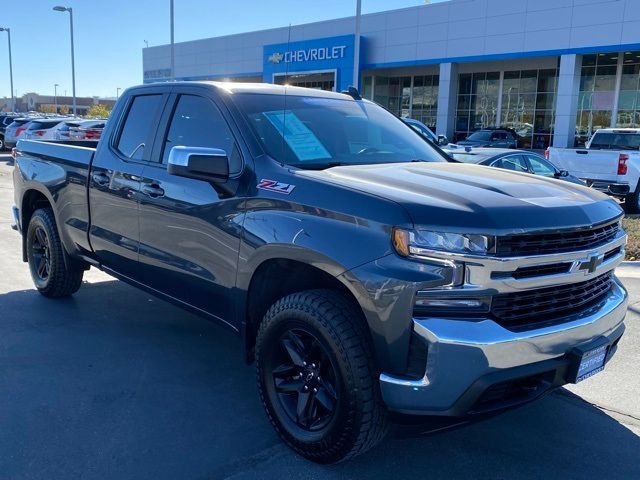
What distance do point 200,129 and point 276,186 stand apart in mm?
1009

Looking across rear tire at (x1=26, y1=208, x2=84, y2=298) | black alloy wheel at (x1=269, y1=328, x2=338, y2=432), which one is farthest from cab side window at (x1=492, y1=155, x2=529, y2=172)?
black alloy wheel at (x1=269, y1=328, x2=338, y2=432)

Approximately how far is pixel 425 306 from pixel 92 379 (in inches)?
102

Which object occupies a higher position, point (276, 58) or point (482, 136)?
point (276, 58)

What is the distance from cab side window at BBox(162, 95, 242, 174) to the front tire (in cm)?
102

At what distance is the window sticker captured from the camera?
3729mm

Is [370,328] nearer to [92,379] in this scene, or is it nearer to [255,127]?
[255,127]

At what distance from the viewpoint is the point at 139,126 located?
15.5 feet

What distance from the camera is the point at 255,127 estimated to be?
3721mm

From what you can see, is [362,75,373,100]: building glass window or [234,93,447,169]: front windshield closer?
[234,93,447,169]: front windshield

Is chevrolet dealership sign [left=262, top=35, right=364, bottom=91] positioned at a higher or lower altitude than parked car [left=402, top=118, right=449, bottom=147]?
higher

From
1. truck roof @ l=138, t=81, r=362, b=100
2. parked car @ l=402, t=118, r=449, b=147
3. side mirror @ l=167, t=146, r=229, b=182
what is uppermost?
truck roof @ l=138, t=81, r=362, b=100

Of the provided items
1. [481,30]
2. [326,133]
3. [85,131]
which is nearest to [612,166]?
[326,133]

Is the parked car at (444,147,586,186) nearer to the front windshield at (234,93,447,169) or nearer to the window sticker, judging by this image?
the front windshield at (234,93,447,169)

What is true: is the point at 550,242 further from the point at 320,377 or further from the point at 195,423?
the point at 195,423
